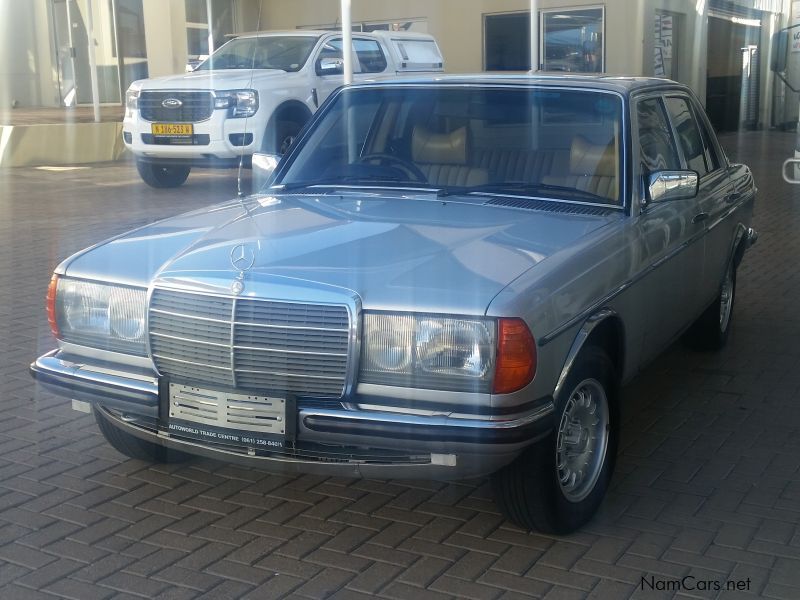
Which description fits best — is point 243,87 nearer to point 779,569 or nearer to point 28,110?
point 779,569

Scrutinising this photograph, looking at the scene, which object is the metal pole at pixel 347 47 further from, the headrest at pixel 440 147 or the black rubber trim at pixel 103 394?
the black rubber trim at pixel 103 394

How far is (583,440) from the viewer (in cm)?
407

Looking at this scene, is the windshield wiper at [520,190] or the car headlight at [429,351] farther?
the windshield wiper at [520,190]

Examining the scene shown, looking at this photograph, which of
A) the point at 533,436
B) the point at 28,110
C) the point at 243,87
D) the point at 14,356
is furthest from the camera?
the point at 28,110

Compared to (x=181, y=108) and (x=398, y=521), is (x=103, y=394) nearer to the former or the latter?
(x=398, y=521)

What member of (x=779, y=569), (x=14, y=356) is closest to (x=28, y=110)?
(x=14, y=356)

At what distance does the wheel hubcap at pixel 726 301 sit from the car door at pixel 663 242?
0.98m

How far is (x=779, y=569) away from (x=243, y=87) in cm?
1086

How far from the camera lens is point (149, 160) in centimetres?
1409

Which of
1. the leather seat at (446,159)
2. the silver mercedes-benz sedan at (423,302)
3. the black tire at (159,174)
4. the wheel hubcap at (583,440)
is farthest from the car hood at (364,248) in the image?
the black tire at (159,174)

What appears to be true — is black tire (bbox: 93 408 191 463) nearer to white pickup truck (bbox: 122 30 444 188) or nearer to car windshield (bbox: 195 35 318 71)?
white pickup truck (bbox: 122 30 444 188)

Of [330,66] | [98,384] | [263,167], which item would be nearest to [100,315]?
[98,384]

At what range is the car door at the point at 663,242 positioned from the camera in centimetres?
460

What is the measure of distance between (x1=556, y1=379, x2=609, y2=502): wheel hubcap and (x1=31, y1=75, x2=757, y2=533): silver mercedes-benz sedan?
0.01 meters
